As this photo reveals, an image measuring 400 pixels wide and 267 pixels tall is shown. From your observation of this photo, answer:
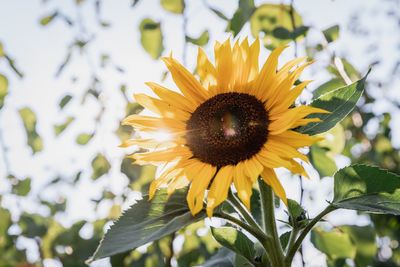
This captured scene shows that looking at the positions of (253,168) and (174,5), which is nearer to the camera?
(253,168)

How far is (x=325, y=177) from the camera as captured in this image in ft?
4.06

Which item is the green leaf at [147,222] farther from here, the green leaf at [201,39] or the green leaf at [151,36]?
the green leaf at [151,36]

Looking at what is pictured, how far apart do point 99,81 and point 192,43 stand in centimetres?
81

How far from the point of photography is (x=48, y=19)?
89.4 inches

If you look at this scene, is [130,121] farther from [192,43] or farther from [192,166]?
[192,43]

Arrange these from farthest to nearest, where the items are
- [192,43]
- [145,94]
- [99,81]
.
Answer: [99,81] < [192,43] < [145,94]

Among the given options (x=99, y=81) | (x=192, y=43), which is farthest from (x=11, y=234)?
(x=192, y=43)

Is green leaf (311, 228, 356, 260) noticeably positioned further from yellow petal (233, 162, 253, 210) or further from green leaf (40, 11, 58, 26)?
green leaf (40, 11, 58, 26)

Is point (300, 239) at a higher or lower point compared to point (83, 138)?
higher

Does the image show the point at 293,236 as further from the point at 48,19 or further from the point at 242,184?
the point at 48,19

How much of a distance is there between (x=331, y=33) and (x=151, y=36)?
0.73 meters

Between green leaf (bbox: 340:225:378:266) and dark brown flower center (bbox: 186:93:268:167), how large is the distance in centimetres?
62

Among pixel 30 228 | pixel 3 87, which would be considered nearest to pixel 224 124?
pixel 3 87

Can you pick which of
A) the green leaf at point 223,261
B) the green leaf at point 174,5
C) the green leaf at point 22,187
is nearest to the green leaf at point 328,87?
the green leaf at point 223,261
